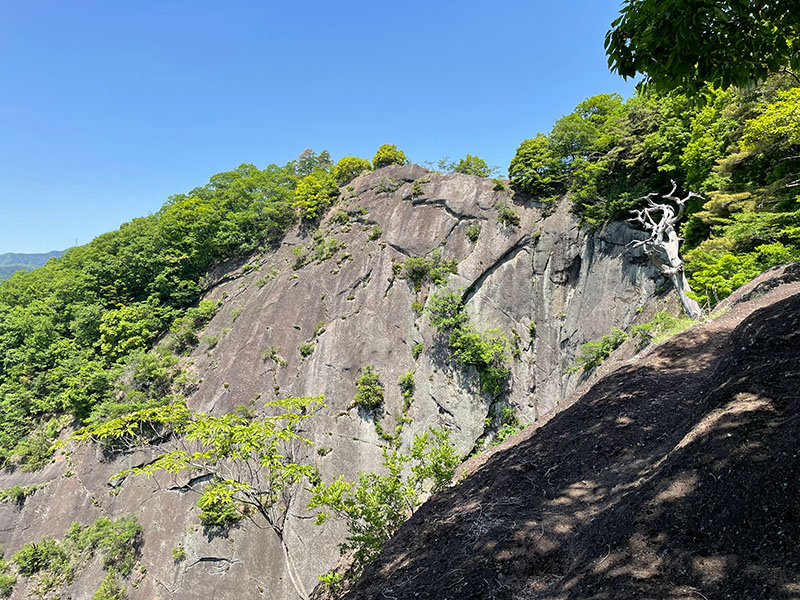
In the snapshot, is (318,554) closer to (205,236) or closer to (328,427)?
(328,427)

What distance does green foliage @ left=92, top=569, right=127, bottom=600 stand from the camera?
1788cm

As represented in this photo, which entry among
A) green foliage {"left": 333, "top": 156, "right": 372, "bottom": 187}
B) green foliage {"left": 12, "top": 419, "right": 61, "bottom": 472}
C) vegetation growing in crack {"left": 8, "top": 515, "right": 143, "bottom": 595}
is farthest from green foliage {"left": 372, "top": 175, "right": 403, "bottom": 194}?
green foliage {"left": 12, "top": 419, "right": 61, "bottom": 472}

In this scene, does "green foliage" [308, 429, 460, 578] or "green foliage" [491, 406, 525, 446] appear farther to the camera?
"green foliage" [491, 406, 525, 446]

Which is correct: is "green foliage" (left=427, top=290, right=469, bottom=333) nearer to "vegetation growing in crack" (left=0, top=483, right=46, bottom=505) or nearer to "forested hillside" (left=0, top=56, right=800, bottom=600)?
"forested hillside" (left=0, top=56, right=800, bottom=600)

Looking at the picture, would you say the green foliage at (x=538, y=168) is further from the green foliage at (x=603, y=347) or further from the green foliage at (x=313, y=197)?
the green foliage at (x=313, y=197)

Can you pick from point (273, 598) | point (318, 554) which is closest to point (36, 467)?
point (273, 598)

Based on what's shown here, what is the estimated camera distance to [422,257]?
26.3 m

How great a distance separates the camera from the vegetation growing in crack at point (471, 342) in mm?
21844

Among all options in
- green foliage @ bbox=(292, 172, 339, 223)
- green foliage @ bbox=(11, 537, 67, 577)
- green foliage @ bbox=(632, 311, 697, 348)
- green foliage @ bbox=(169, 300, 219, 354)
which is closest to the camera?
green foliage @ bbox=(632, 311, 697, 348)

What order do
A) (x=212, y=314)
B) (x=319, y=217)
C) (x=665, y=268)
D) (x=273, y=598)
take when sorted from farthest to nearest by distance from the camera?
(x=319, y=217) → (x=212, y=314) → (x=273, y=598) → (x=665, y=268)

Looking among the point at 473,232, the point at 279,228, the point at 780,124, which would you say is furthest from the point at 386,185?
the point at 780,124

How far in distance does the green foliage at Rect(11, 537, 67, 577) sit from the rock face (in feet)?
2.95

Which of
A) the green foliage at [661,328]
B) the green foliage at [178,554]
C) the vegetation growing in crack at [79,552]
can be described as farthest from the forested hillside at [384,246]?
the vegetation growing in crack at [79,552]

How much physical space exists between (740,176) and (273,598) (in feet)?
84.8
